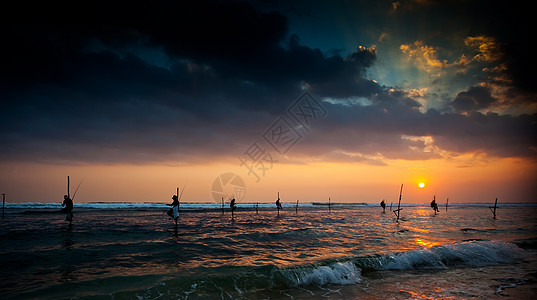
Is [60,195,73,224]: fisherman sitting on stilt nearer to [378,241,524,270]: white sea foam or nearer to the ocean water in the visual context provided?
the ocean water

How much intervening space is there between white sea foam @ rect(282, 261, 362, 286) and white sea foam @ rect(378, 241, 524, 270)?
98.5 inches

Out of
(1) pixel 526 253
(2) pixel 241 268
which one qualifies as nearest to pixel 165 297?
(2) pixel 241 268

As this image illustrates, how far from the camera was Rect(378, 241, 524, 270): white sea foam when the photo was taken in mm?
12289

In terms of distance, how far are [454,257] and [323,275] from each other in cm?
842

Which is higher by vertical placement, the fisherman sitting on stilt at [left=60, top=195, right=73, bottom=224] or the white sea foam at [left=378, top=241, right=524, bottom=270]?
the fisherman sitting on stilt at [left=60, top=195, right=73, bottom=224]

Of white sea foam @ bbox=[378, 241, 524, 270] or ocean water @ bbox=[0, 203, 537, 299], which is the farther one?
white sea foam @ bbox=[378, 241, 524, 270]

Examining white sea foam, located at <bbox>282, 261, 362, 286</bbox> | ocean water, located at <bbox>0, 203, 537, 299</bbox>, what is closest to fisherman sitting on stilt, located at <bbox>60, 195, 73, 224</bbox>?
ocean water, located at <bbox>0, 203, 537, 299</bbox>

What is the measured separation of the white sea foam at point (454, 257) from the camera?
12289 millimetres

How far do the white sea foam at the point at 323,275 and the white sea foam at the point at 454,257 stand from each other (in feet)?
8.20

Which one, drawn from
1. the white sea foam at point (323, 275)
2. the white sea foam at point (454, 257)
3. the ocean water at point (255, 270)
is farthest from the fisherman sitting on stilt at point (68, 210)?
the white sea foam at point (454, 257)

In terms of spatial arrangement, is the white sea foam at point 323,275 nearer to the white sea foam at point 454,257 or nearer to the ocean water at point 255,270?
the ocean water at point 255,270

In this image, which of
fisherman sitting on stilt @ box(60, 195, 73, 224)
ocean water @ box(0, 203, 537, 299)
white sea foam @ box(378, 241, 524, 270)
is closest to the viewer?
ocean water @ box(0, 203, 537, 299)

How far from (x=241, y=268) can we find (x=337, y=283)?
12.3 feet

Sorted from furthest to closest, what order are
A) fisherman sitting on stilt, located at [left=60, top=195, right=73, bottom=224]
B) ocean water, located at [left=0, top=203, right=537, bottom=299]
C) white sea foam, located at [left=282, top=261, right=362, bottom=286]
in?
fisherman sitting on stilt, located at [left=60, top=195, right=73, bottom=224]
white sea foam, located at [left=282, top=261, right=362, bottom=286]
ocean water, located at [left=0, top=203, right=537, bottom=299]
